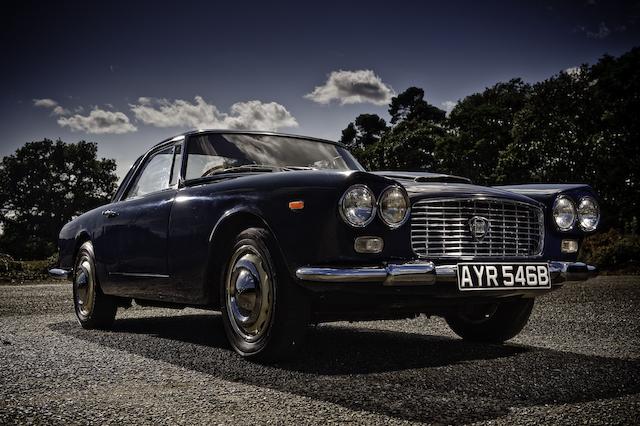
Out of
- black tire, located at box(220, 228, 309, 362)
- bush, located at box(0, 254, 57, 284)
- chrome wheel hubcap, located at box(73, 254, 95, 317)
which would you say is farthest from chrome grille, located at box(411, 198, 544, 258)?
bush, located at box(0, 254, 57, 284)

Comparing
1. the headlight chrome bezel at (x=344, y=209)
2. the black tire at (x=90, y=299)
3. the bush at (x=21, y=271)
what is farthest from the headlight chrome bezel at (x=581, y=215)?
the bush at (x=21, y=271)

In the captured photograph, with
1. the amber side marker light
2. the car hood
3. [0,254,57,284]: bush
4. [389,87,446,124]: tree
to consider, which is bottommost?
[0,254,57,284]: bush

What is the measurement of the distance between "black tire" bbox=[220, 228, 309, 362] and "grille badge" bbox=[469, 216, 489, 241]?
3.57ft

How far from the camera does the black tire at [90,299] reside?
5.60 m

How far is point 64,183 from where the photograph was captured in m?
53.7

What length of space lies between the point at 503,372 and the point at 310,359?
111 cm

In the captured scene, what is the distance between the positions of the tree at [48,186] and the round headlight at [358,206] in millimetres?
48795

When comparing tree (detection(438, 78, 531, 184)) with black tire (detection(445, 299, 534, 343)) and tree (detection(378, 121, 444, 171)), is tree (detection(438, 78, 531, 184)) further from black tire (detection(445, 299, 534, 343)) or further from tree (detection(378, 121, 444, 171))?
black tire (detection(445, 299, 534, 343))

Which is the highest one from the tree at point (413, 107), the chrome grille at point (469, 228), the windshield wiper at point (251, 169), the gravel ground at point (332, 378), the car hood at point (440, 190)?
the tree at point (413, 107)

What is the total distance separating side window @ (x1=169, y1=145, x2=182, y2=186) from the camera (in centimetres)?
486

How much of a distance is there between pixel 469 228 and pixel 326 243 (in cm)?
96

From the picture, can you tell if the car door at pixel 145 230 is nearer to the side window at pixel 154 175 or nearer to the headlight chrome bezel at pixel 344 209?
the side window at pixel 154 175

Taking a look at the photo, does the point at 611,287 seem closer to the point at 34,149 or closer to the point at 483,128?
the point at 483,128

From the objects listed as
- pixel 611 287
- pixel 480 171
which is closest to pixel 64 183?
pixel 480 171
